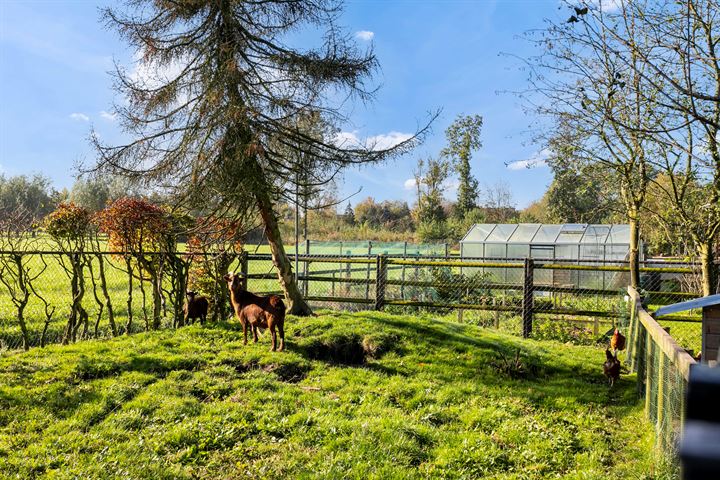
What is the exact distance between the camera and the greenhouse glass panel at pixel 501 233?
68.9 ft

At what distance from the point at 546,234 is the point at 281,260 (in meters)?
15.0

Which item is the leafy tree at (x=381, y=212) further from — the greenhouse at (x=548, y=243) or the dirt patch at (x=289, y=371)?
the dirt patch at (x=289, y=371)

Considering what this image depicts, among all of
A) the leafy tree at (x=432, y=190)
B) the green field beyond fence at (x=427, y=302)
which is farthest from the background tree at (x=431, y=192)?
the green field beyond fence at (x=427, y=302)

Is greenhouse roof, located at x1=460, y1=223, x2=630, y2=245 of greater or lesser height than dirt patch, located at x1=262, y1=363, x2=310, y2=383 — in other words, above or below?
above

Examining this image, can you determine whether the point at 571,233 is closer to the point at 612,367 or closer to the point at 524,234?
the point at 524,234

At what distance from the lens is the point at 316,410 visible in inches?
199

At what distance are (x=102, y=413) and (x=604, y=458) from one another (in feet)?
15.6

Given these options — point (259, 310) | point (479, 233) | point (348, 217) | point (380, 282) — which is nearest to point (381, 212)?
point (348, 217)

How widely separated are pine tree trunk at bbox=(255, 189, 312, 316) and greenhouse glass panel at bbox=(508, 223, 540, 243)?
1379cm

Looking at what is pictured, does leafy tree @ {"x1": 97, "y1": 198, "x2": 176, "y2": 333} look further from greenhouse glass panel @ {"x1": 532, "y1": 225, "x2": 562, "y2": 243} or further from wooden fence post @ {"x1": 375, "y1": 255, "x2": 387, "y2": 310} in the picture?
greenhouse glass panel @ {"x1": 532, "y1": 225, "x2": 562, "y2": 243}

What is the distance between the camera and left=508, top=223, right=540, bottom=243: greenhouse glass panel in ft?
67.7

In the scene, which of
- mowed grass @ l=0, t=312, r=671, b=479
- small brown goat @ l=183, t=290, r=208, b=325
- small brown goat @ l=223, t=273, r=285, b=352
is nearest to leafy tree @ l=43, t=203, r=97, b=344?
mowed grass @ l=0, t=312, r=671, b=479

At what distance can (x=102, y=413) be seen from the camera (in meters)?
4.93

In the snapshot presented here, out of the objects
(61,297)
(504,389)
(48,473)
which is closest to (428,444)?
(504,389)
